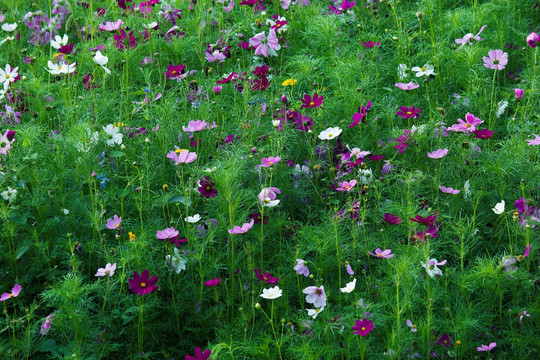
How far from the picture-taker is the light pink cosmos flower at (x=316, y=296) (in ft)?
6.73

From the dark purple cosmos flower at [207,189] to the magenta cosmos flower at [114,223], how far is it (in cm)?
31

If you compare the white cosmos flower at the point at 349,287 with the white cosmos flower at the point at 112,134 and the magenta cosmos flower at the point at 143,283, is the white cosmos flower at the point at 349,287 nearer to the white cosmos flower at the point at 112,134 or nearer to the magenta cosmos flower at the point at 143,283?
the magenta cosmos flower at the point at 143,283

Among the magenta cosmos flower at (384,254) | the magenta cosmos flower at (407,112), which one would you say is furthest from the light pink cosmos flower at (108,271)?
the magenta cosmos flower at (407,112)

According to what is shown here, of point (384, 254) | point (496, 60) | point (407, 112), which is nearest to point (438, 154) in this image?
point (407, 112)

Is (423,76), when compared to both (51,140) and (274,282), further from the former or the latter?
(51,140)

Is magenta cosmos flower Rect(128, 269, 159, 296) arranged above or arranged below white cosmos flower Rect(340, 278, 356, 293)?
above

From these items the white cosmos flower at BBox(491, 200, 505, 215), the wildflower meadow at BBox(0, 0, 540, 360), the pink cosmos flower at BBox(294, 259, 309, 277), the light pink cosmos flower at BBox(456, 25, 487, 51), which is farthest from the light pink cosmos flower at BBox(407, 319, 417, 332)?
the light pink cosmos flower at BBox(456, 25, 487, 51)

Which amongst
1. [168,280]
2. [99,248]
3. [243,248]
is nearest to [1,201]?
[99,248]

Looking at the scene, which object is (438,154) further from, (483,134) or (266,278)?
(266,278)

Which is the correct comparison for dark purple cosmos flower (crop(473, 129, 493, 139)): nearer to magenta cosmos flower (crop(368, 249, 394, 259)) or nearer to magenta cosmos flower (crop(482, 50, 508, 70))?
magenta cosmos flower (crop(482, 50, 508, 70))

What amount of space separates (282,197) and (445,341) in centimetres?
91

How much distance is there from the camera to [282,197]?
2592mm

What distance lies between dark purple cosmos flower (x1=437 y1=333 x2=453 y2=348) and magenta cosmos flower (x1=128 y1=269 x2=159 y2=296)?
90 centimetres

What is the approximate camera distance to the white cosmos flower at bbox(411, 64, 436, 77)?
2.96 meters
